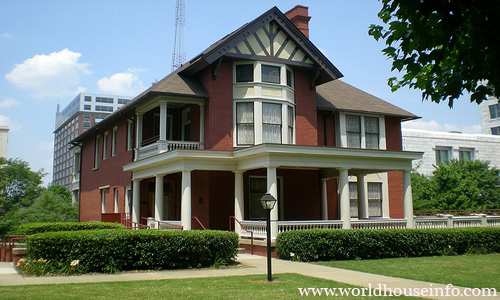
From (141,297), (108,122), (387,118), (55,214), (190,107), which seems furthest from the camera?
(55,214)

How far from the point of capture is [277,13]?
73.7 feet

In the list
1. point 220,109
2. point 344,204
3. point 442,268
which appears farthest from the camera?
point 220,109

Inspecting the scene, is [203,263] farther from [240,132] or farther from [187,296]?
[240,132]

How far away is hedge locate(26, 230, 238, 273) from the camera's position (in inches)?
510

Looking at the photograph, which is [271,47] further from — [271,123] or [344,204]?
[344,204]

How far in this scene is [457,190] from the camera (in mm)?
37969

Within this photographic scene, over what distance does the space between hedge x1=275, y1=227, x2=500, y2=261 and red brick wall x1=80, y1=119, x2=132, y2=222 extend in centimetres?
1282

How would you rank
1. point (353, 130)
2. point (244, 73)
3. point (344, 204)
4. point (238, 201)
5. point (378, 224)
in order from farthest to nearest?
1. point (353, 130)
2. point (244, 73)
3. point (378, 224)
4. point (238, 201)
5. point (344, 204)

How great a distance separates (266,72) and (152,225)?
8847 millimetres

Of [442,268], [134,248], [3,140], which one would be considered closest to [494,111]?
[442,268]

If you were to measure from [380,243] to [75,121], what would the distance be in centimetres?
15535

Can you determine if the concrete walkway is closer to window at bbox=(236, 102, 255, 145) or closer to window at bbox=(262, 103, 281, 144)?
window at bbox=(236, 102, 255, 145)

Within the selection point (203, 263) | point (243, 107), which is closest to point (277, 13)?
point (243, 107)

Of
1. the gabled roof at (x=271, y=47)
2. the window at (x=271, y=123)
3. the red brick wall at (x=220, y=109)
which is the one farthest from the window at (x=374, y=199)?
the red brick wall at (x=220, y=109)
